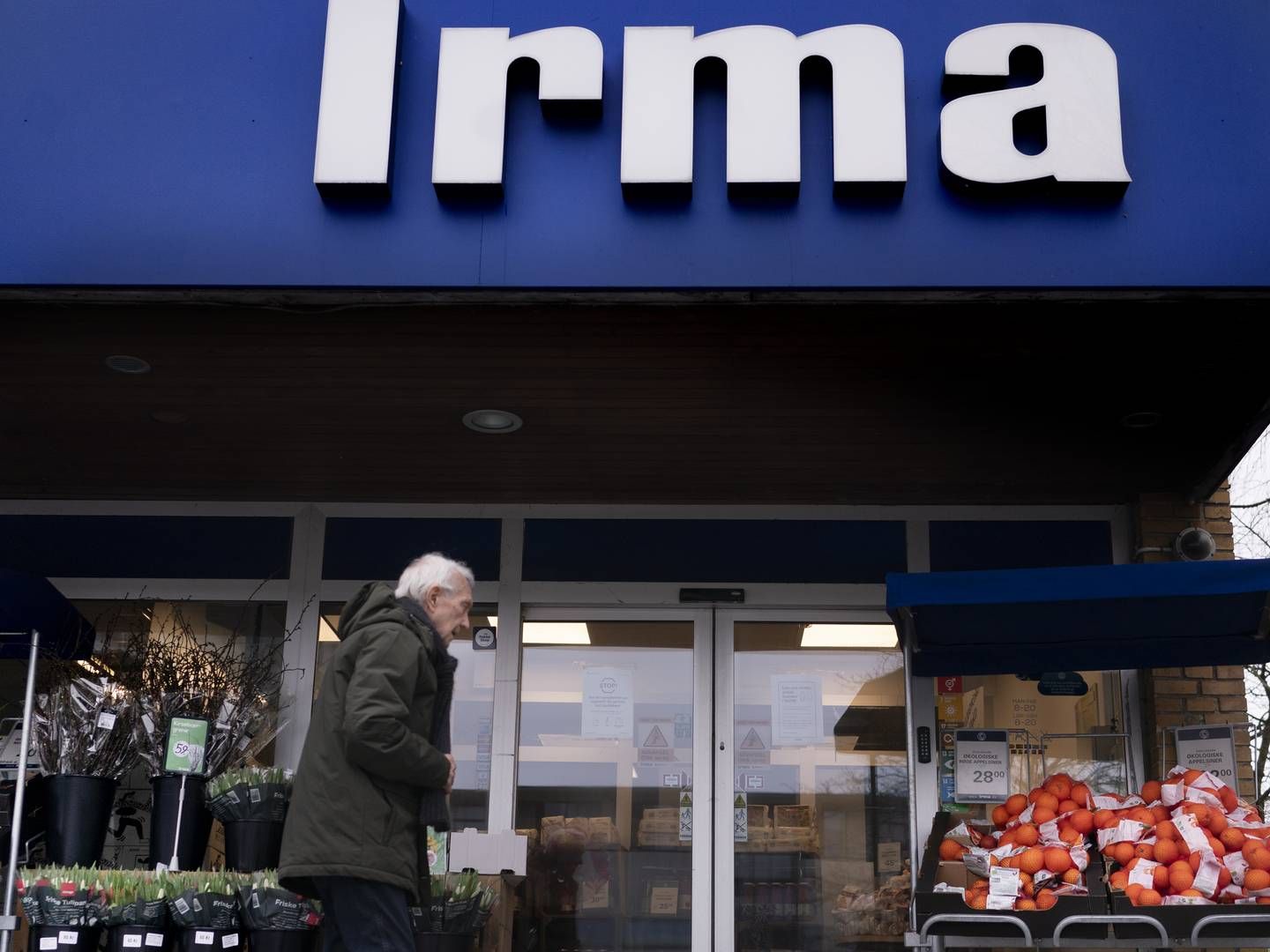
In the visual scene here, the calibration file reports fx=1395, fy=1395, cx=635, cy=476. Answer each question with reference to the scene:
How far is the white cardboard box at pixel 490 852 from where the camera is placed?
7035mm

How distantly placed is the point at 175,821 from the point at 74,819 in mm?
453

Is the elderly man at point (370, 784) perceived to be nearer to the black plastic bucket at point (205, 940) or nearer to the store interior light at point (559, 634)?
the black plastic bucket at point (205, 940)

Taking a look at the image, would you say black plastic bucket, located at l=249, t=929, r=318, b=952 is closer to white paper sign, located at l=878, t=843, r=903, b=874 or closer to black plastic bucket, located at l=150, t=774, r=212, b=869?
black plastic bucket, located at l=150, t=774, r=212, b=869

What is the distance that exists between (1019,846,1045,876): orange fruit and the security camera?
2.48 meters

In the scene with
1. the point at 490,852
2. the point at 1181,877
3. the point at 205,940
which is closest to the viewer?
the point at 1181,877

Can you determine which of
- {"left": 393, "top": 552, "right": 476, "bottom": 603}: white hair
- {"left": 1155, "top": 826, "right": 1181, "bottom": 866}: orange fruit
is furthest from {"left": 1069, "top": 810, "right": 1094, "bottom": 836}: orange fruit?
{"left": 393, "top": 552, "right": 476, "bottom": 603}: white hair

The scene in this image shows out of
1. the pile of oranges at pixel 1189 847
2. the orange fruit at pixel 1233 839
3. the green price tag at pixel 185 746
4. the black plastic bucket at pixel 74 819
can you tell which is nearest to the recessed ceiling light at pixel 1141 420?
the pile of oranges at pixel 1189 847

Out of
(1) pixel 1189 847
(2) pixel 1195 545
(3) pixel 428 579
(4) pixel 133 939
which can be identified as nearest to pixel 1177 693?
(2) pixel 1195 545

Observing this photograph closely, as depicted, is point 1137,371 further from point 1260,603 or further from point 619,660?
point 619,660

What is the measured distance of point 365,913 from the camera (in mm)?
4402

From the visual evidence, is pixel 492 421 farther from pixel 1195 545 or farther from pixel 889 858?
pixel 1195 545

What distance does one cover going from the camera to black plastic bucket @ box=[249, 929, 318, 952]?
5.76 meters

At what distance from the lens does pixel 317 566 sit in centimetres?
780

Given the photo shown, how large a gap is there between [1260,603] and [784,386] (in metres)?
2.15
